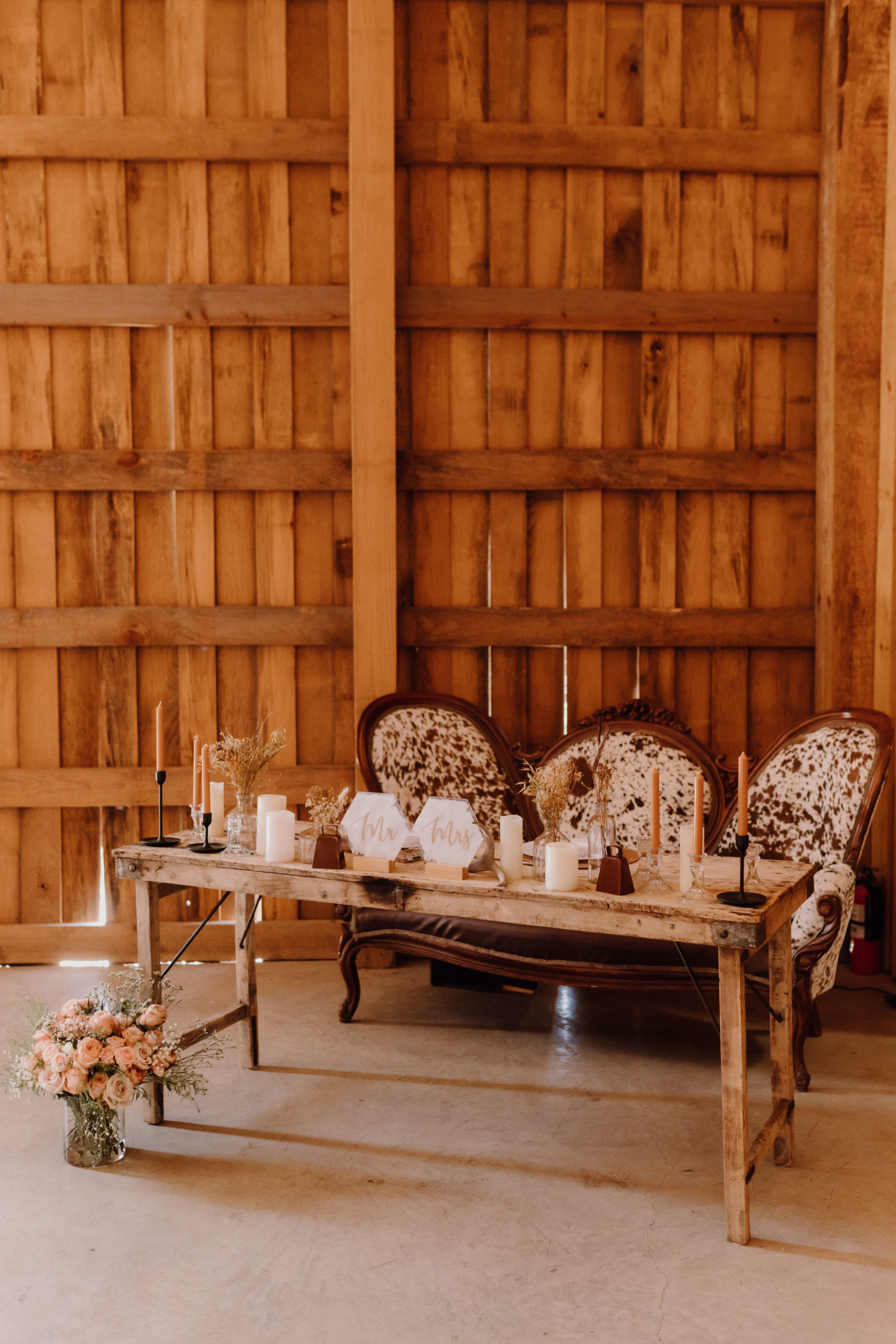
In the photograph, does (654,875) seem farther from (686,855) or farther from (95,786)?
(95,786)

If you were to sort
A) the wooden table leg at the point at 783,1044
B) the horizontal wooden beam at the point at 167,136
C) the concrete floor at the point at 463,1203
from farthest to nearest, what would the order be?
the horizontal wooden beam at the point at 167,136 < the wooden table leg at the point at 783,1044 < the concrete floor at the point at 463,1203

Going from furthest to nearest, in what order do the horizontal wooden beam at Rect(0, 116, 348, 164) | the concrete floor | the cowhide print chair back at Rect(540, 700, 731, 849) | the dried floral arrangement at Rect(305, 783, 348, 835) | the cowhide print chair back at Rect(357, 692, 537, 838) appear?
1. the horizontal wooden beam at Rect(0, 116, 348, 164)
2. the cowhide print chair back at Rect(357, 692, 537, 838)
3. the cowhide print chair back at Rect(540, 700, 731, 849)
4. the dried floral arrangement at Rect(305, 783, 348, 835)
5. the concrete floor

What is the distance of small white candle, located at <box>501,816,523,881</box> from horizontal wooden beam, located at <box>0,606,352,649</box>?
1.72 m

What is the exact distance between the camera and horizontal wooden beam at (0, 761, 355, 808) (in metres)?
4.07

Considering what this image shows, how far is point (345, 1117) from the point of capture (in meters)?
2.81

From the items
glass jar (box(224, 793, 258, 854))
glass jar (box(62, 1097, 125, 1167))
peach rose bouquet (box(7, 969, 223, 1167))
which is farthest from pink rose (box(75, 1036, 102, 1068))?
glass jar (box(224, 793, 258, 854))

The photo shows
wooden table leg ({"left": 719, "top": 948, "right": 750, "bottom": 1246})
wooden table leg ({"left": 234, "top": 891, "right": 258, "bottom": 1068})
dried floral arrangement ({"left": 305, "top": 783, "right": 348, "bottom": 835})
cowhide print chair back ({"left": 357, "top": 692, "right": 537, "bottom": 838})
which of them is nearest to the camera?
wooden table leg ({"left": 719, "top": 948, "right": 750, "bottom": 1246})

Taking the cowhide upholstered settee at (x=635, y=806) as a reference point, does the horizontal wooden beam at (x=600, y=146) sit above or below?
above

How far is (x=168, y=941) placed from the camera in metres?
4.15

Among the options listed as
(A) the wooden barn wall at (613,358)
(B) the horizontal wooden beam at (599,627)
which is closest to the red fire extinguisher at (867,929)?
(A) the wooden barn wall at (613,358)

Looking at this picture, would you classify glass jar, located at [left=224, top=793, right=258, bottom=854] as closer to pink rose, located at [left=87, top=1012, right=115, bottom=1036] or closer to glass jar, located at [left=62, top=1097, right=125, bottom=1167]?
pink rose, located at [left=87, top=1012, right=115, bottom=1036]

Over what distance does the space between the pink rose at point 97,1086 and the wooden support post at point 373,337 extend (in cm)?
181

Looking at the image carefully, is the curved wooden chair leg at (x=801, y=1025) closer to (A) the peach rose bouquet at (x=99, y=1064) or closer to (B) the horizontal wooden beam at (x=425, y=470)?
(A) the peach rose bouquet at (x=99, y=1064)

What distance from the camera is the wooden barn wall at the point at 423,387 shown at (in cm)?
397
